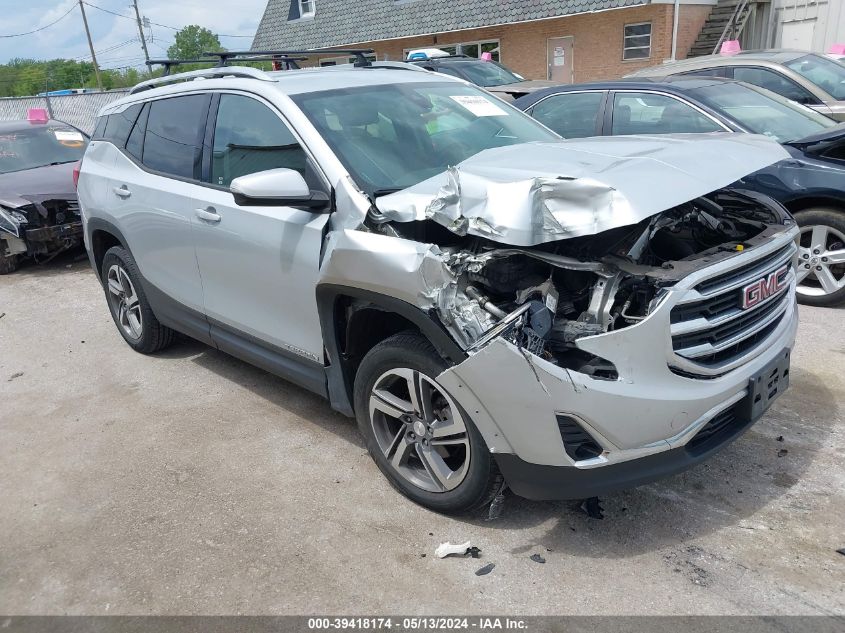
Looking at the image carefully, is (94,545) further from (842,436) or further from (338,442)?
(842,436)

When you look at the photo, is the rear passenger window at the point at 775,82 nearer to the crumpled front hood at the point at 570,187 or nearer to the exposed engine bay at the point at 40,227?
the crumpled front hood at the point at 570,187

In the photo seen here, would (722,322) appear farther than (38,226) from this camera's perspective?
No

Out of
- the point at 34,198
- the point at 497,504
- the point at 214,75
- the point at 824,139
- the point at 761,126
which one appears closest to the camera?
the point at 497,504

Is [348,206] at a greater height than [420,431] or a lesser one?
greater

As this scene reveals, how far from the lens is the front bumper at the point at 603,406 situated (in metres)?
2.58

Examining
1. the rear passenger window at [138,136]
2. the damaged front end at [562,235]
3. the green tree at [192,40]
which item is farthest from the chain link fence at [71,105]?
the green tree at [192,40]

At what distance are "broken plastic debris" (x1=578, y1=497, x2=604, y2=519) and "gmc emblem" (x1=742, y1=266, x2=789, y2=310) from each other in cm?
108

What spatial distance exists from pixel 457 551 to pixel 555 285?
47.2 inches

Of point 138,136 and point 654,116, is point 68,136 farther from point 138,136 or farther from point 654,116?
point 654,116

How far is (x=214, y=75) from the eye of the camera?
4.43 m

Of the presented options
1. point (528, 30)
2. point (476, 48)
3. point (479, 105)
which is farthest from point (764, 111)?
point (476, 48)

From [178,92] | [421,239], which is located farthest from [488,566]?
[178,92]

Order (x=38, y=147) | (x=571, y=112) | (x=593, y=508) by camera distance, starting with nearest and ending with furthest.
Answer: (x=593, y=508), (x=571, y=112), (x=38, y=147)

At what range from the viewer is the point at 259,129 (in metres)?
3.83
